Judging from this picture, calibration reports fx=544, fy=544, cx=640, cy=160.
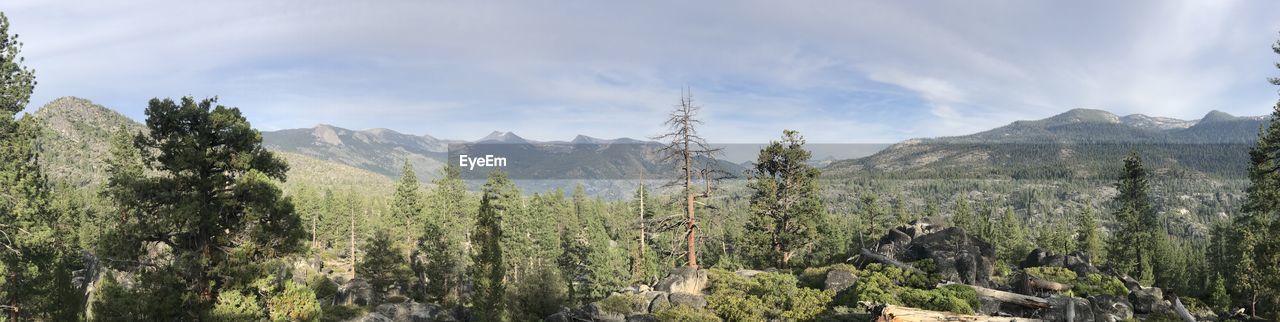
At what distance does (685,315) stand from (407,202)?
5559 cm

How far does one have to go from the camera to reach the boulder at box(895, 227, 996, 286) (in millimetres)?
28281

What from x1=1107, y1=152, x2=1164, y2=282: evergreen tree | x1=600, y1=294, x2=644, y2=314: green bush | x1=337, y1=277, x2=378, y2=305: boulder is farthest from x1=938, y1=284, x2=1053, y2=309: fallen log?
x1=1107, y1=152, x2=1164, y2=282: evergreen tree

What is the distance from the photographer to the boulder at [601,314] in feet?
76.9

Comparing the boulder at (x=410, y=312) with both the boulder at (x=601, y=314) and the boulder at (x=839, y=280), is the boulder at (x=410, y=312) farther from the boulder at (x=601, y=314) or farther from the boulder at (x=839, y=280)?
the boulder at (x=839, y=280)

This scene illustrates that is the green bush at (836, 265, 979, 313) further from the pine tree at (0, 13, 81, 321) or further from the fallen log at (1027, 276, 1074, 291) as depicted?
the pine tree at (0, 13, 81, 321)

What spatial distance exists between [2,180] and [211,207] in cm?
1175

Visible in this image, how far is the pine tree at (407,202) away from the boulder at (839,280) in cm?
5373

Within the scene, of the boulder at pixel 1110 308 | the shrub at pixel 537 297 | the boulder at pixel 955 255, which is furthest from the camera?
the shrub at pixel 537 297

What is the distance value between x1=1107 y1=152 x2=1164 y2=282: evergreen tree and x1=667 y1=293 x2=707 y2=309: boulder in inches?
2037

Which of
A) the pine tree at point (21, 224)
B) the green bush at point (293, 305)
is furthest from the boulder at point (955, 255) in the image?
the pine tree at point (21, 224)

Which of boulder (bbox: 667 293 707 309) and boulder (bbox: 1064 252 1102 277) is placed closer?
boulder (bbox: 667 293 707 309)

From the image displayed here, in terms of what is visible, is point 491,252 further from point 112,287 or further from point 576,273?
point 576,273

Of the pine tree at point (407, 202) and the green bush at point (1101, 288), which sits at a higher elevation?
the pine tree at point (407, 202)

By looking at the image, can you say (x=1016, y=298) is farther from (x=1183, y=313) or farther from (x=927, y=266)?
(x=1183, y=313)
